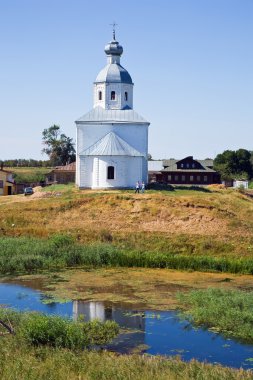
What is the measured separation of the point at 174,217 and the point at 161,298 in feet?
45.7

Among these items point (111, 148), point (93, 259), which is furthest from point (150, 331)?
point (111, 148)

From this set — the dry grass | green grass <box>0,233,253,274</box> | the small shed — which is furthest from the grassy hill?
the small shed

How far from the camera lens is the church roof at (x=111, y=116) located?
47438 millimetres

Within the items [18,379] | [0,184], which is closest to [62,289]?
[18,379]

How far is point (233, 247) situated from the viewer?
33625 millimetres

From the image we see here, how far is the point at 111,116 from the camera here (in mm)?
47719

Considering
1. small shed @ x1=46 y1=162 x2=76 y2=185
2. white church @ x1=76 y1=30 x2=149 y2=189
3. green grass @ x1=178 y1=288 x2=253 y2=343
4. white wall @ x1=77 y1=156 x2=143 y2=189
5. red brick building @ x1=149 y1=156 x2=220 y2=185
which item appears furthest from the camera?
red brick building @ x1=149 y1=156 x2=220 y2=185

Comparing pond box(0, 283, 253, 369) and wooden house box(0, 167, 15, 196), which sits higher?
wooden house box(0, 167, 15, 196)

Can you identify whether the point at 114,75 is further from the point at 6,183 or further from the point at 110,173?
the point at 6,183

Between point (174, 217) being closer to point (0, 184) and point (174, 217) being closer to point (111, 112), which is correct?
point (111, 112)

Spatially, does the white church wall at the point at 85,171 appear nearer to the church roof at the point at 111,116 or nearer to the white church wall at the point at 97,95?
the church roof at the point at 111,116

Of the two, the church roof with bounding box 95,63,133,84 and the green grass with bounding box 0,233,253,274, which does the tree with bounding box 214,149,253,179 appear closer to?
the church roof with bounding box 95,63,133,84

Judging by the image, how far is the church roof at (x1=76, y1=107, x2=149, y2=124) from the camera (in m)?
47.4

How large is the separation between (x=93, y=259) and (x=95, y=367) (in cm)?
1594
